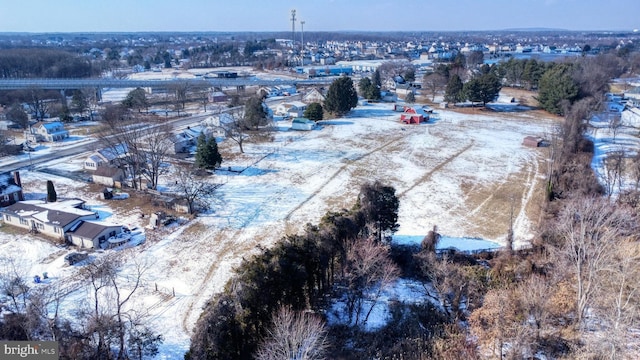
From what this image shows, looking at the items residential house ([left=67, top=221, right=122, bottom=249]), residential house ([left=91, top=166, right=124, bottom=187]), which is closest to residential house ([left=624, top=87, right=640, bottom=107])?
residential house ([left=91, top=166, right=124, bottom=187])

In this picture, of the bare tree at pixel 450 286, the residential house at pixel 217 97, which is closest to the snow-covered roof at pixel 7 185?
the bare tree at pixel 450 286

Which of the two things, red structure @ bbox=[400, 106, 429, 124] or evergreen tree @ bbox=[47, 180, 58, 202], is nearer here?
evergreen tree @ bbox=[47, 180, 58, 202]

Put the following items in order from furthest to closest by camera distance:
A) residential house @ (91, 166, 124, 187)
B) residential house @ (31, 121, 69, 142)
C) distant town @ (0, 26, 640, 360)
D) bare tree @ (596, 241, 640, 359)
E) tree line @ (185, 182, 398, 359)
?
1. residential house @ (31, 121, 69, 142)
2. residential house @ (91, 166, 124, 187)
3. distant town @ (0, 26, 640, 360)
4. tree line @ (185, 182, 398, 359)
5. bare tree @ (596, 241, 640, 359)

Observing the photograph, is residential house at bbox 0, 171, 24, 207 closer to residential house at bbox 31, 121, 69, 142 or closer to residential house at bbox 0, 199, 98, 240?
residential house at bbox 0, 199, 98, 240

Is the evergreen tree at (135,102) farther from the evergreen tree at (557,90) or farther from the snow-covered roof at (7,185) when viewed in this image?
the evergreen tree at (557,90)

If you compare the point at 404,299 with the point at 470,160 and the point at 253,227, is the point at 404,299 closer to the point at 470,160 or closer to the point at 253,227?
the point at 253,227

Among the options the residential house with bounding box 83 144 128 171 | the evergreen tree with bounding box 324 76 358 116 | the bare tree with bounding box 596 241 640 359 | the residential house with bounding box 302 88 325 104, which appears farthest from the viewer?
the residential house with bounding box 302 88 325 104

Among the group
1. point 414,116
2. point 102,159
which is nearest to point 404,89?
point 414,116
